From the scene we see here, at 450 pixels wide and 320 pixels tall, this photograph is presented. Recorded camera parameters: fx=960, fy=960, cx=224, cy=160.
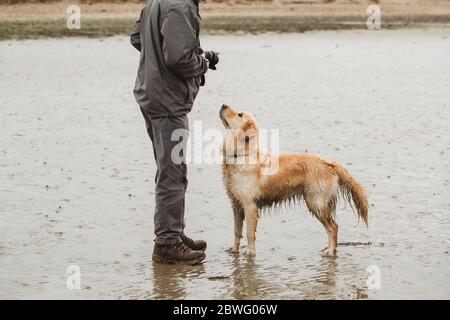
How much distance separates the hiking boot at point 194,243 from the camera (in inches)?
280

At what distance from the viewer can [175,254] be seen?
689cm

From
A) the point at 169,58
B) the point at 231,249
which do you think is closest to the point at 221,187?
the point at 231,249

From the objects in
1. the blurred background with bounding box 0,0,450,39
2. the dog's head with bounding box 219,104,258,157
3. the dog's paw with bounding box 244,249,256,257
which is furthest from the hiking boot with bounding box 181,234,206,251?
the blurred background with bounding box 0,0,450,39

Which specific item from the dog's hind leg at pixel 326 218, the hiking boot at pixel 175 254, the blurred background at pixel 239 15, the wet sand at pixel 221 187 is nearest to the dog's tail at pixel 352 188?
the dog's hind leg at pixel 326 218

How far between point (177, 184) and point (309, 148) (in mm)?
4924

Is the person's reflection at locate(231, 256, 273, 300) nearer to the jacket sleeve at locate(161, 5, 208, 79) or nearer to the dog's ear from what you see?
the dog's ear

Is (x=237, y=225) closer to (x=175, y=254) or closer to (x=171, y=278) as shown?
(x=175, y=254)

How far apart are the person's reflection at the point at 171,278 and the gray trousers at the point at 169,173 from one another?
198mm

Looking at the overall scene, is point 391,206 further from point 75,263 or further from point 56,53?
point 56,53

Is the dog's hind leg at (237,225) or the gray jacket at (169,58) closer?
the gray jacket at (169,58)

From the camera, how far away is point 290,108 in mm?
15062

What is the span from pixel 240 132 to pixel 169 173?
0.61 metres

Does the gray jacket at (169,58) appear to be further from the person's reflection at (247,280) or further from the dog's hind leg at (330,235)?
the dog's hind leg at (330,235)

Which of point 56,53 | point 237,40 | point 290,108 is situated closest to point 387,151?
point 290,108
